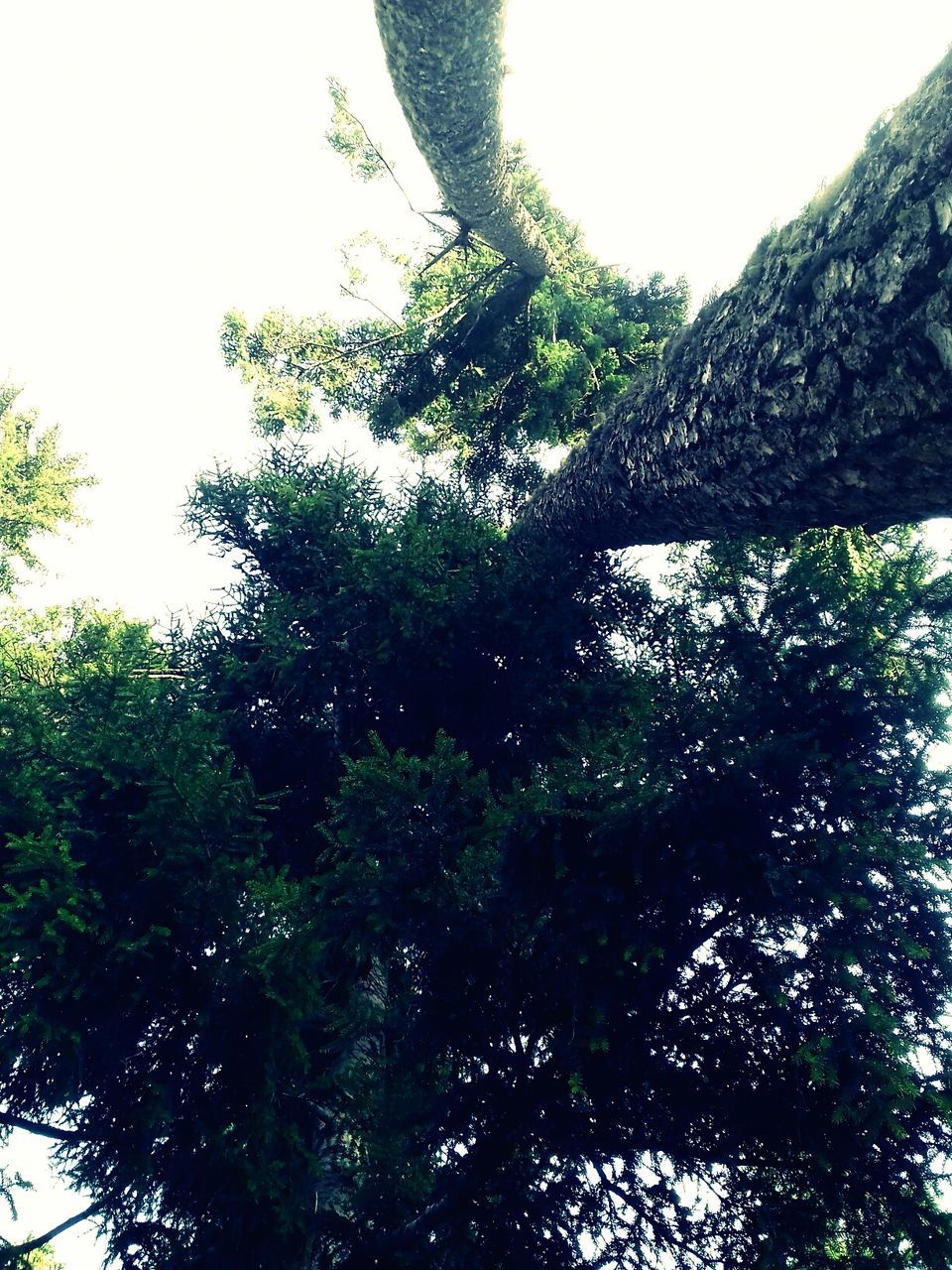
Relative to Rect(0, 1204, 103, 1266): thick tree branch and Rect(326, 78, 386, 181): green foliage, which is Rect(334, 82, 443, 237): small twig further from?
Rect(0, 1204, 103, 1266): thick tree branch

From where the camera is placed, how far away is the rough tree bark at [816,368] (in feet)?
10.5

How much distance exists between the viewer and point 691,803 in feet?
13.0

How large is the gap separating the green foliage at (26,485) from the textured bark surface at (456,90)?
10716mm

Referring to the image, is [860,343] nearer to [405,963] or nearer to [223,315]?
[405,963]

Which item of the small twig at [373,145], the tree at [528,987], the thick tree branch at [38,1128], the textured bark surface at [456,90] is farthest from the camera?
the small twig at [373,145]

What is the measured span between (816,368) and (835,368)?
13cm

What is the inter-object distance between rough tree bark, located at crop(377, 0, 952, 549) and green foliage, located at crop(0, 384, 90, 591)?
1183 cm

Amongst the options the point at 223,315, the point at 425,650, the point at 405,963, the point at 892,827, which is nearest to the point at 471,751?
the point at 425,650

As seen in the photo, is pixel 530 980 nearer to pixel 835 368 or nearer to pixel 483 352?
pixel 835 368

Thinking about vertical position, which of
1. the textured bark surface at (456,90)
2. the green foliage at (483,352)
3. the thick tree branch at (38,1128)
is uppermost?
the green foliage at (483,352)

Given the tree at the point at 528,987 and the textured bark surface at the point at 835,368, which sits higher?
the textured bark surface at the point at 835,368

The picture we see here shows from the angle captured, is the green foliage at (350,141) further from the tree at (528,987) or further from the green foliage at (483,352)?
the tree at (528,987)

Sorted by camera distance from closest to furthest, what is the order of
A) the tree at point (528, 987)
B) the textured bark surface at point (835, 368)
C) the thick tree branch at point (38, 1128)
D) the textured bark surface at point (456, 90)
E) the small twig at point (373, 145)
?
the textured bark surface at point (835, 368) → the tree at point (528, 987) → the thick tree branch at point (38, 1128) → the textured bark surface at point (456, 90) → the small twig at point (373, 145)

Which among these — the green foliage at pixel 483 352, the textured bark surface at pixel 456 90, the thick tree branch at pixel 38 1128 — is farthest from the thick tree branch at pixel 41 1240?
the textured bark surface at pixel 456 90
